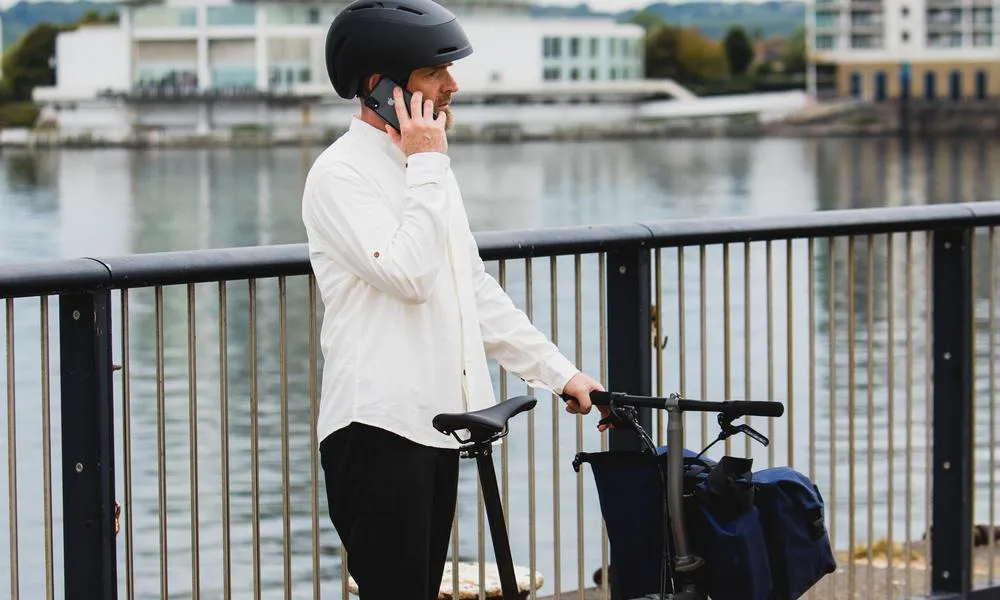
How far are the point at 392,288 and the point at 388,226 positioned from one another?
0.35 feet

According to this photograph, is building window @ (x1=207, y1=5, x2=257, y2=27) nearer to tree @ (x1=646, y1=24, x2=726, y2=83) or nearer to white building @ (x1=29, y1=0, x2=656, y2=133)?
white building @ (x1=29, y1=0, x2=656, y2=133)

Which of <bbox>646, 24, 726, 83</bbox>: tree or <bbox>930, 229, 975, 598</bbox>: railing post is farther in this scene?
<bbox>646, 24, 726, 83</bbox>: tree

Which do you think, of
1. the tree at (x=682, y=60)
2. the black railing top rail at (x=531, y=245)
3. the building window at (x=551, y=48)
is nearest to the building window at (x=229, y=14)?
the building window at (x=551, y=48)

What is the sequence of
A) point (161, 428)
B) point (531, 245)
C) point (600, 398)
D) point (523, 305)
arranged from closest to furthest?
point (600, 398) < point (161, 428) < point (531, 245) < point (523, 305)

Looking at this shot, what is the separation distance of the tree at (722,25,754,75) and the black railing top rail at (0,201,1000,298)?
16678cm

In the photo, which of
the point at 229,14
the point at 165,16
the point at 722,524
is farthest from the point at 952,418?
the point at 165,16

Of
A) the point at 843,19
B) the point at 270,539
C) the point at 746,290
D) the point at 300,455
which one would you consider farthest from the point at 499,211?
the point at 843,19

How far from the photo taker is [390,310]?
9.79ft

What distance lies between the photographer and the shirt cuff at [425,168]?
2924 mm

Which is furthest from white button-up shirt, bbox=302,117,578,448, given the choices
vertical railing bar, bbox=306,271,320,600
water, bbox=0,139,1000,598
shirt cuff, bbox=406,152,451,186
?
water, bbox=0,139,1000,598

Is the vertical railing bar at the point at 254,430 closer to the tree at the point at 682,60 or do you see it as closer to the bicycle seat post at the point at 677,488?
the bicycle seat post at the point at 677,488

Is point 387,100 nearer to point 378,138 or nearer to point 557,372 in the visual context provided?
point 378,138

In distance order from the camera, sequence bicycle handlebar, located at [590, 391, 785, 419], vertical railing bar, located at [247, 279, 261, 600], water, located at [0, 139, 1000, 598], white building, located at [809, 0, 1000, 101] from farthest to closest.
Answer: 1. white building, located at [809, 0, 1000, 101]
2. water, located at [0, 139, 1000, 598]
3. vertical railing bar, located at [247, 279, 261, 600]
4. bicycle handlebar, located at [590, 391, 785, 419]

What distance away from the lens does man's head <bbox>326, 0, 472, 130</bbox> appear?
9.77 feet
